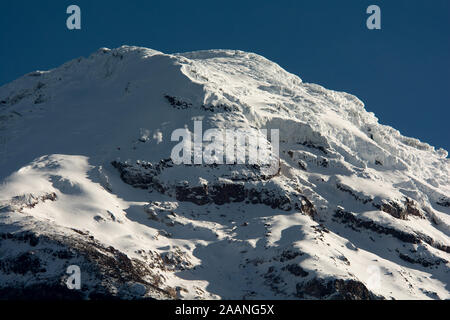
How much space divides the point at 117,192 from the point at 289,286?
36.1m

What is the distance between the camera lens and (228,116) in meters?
153

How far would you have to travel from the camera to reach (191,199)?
428 feet

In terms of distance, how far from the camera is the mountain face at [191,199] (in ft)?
347

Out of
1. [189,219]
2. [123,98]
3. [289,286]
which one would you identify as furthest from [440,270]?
[123,98]

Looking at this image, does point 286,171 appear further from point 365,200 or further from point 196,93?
point 196,93

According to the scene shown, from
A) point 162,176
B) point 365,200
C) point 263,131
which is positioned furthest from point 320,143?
point 162,176

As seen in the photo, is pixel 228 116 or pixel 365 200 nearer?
pixel 365 200

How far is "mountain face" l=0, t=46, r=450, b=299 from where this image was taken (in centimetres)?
10575

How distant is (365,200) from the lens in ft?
456

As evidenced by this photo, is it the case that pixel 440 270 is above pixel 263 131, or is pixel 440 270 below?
below
